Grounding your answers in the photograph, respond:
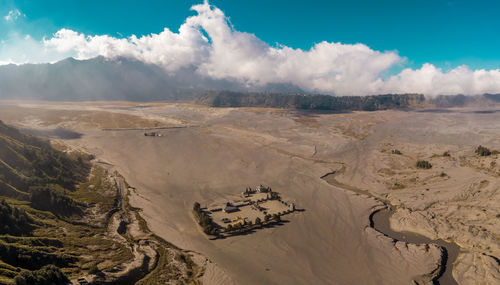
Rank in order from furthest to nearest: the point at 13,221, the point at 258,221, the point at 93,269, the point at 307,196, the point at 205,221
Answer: the point at 307,196, the point at 258,221, the point at 205,221, the point at 13,221, the point at 93,269

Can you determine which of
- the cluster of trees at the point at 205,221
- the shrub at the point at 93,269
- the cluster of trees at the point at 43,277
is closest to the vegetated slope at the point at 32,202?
the cluster of trees at the point at 43,277

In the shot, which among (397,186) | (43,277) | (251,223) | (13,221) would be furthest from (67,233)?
(397,186)

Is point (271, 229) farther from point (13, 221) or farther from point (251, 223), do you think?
point (13, 221)

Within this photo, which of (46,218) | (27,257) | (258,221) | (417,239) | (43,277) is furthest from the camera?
(258,221)

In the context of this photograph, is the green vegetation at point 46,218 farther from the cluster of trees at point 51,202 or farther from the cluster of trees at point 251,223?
the cluster of trees at point 251,223

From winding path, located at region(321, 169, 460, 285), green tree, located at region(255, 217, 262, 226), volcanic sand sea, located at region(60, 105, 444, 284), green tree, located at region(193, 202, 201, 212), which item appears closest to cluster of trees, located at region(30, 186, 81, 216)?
volcanic sand sea, located at region(60, 105, 444, 284)

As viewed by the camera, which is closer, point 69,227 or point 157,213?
point 69,227

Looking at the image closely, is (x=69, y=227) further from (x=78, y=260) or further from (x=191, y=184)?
(x=191, y=184)

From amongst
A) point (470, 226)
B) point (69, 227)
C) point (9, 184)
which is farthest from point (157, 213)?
→ point (470, 226)
